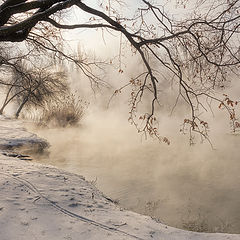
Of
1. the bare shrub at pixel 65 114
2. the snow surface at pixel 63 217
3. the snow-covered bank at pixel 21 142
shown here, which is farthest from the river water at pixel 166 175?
the bare shrub at pixel 65 114

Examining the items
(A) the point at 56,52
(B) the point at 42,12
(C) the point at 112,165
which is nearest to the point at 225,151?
(C) the point at 112,165

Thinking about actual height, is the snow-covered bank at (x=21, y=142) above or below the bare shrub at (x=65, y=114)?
below

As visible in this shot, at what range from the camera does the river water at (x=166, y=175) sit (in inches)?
226

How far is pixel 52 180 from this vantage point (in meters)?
5.09

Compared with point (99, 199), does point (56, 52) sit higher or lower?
higher

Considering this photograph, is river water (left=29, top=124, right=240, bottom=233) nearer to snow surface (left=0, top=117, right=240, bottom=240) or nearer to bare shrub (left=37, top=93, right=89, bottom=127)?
snow surface (left=0, top=117, right=240, bottom=240)

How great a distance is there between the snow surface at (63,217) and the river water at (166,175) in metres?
1.54

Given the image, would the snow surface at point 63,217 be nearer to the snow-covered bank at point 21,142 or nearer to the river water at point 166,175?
the river water at point 166,175

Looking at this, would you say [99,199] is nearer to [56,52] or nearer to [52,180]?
[52,180]

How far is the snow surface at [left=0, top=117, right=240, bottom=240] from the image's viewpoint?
327 cm

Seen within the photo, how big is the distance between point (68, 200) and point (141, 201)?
2.33 metres

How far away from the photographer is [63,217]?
12.1 feet

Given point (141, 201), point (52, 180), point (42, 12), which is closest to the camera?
point (42, 12)

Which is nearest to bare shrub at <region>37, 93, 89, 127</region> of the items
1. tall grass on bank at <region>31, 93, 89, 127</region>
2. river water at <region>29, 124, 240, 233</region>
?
tall grass on bank at <region>31, 93, 89, 127</region>
